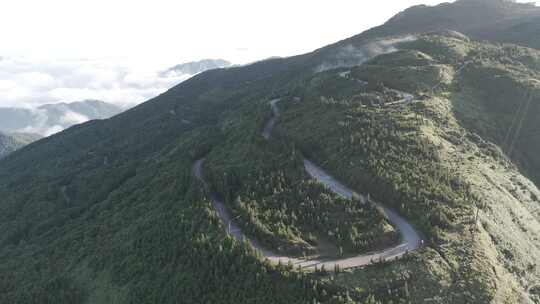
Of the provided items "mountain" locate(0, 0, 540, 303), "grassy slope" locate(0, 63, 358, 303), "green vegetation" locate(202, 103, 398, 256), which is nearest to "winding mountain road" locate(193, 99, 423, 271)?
"mountain" locate(0, 0, 540, 303)

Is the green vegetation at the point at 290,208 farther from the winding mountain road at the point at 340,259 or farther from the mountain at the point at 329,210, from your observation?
the winding mountain road at the point at 340,259

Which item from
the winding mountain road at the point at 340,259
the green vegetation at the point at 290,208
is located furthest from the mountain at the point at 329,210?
the winding mountain road at the point at 340,259

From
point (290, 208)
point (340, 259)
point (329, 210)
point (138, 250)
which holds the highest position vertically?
point (290, 208)

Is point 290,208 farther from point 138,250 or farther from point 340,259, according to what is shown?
point 138,250

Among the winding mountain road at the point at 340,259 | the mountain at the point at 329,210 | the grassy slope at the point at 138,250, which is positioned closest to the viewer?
the mountain at the point at 329,210

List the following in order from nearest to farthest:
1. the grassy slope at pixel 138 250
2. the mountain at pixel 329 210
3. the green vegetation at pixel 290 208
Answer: the mountain at pixel 329 210, the grassy slope at pixel 138 250, the green vegetation at pixel 290 208

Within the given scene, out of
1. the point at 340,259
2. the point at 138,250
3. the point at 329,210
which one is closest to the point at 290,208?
the point at 329,210

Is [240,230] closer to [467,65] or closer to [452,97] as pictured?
[452,97]

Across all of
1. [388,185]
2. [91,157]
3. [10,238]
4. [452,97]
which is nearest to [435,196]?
[388,185]
